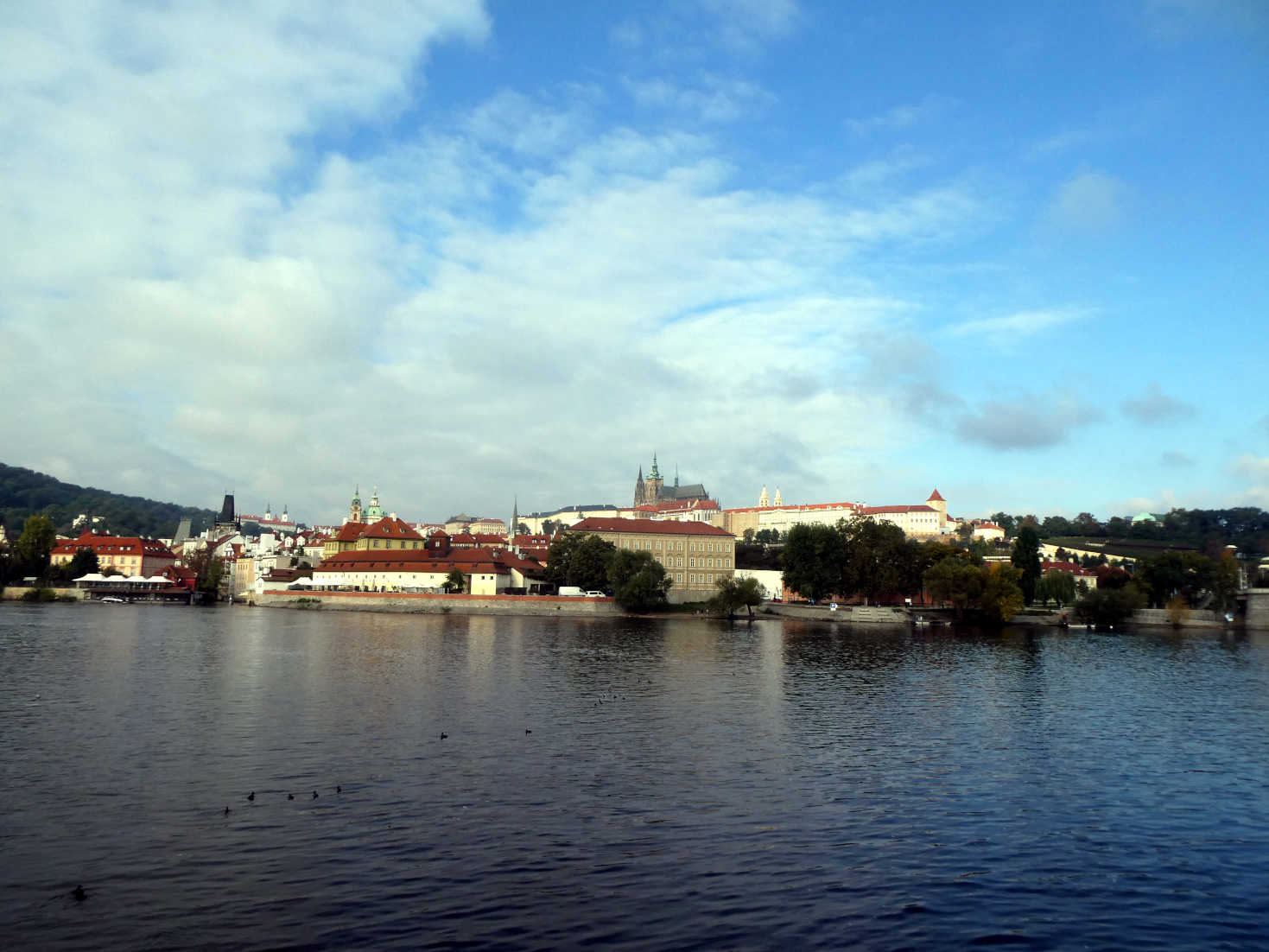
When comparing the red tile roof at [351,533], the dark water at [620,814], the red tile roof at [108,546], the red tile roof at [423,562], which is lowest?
the dark water at [620,814]

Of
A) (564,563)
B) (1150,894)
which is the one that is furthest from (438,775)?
(564,563)

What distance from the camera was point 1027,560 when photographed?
3861 inches

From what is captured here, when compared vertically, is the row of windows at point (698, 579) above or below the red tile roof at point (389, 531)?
below

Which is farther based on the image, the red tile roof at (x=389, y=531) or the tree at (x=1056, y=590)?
the red tile roof at (x=389, y=531)

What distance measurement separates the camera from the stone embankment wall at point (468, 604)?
301ft

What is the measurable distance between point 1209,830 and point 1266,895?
367cm

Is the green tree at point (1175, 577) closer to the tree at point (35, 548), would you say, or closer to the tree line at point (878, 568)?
the tree line at point (878, 568)

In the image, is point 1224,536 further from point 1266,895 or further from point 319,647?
point 1266,895

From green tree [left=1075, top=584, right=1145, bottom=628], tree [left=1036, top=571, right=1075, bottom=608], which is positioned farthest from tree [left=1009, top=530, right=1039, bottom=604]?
green tree [left=1075, top=584, right=1145, bottom=628]

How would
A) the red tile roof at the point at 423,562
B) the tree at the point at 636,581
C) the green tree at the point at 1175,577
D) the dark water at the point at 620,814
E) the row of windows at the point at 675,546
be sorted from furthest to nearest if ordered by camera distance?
the row of windows at the point at 675,546, the red tile roof at the point at 423,562, the green tree at the point at 1175,577, the tree at the point at 636,581, the dark water at the point at 620,814

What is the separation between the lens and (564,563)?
10131 cm

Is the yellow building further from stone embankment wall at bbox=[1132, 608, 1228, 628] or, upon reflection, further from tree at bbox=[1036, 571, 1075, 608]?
stone embankment wall at bbox=[1132, 608, 1228, 628]

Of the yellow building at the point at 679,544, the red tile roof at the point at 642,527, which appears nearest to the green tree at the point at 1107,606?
the yellow building at the point at 679,544

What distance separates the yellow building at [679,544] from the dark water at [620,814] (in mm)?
80738
